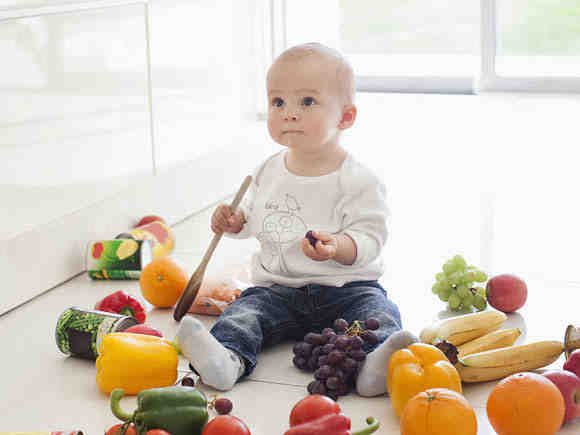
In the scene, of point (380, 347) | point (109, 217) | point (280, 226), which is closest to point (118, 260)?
point (109, 217)

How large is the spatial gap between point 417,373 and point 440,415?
0.46ft

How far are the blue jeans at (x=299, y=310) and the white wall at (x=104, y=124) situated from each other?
0.64 meters

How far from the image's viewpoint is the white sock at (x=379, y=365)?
1.59 m

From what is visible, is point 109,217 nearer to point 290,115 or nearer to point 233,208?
point 233,208

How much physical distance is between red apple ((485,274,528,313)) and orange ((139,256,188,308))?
73 cm

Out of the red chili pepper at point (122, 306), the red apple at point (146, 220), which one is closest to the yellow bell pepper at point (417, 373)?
the red chili pepper at point (122, 306)

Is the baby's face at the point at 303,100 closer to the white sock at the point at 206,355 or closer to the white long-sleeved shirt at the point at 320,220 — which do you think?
the white long-sleeved shirt at the point at 320,220

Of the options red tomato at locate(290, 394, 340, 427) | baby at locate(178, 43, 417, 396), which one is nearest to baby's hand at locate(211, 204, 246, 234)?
baby at locate(178, 43, 417, 396)

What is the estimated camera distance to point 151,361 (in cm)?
166

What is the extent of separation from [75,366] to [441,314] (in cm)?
82

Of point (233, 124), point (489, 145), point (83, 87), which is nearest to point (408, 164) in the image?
point (489, 145)

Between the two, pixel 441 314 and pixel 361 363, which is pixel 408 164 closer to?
pixel 441 314

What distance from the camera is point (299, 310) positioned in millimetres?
1912

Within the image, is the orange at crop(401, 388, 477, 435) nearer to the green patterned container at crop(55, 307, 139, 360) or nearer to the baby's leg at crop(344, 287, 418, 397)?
the baby's leg at crop(344, 287, 418, 397)
